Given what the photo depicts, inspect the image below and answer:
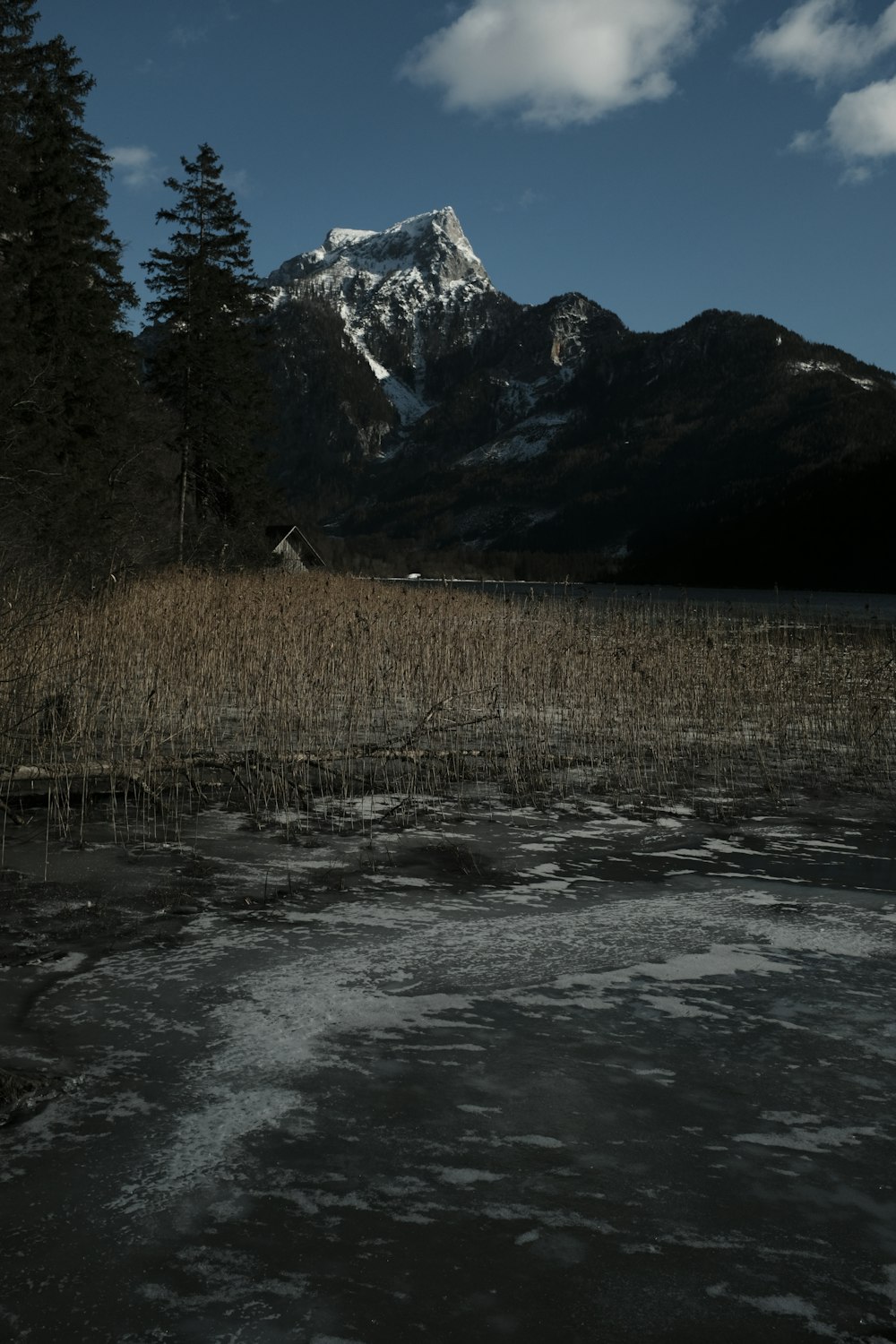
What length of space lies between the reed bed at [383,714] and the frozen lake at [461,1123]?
7.37ft

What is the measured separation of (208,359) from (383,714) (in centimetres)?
2512

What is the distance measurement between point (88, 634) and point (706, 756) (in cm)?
636

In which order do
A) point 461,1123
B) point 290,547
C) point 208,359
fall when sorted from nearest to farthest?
point 461,1123, point 208,359, point 290,547

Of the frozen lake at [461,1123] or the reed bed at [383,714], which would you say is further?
the reed bed at [383,714]

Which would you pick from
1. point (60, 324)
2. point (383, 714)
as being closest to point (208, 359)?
point (60, 324)

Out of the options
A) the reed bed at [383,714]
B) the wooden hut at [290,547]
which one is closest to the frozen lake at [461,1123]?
the reed bed at [383,714]

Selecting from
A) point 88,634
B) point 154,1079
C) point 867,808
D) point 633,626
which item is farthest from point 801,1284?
point 633,626

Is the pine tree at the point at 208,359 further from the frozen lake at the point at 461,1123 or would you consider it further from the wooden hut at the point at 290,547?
the frozen lake at the point at 461,1123

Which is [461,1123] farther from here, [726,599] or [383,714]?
[726,599]

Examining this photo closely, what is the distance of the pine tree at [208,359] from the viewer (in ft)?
107

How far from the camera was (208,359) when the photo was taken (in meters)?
32.8

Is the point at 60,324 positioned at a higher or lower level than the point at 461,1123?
higher

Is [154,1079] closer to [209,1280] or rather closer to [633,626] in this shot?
[209,1280]

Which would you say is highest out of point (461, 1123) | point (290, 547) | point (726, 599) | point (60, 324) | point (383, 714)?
point (60, 324)
